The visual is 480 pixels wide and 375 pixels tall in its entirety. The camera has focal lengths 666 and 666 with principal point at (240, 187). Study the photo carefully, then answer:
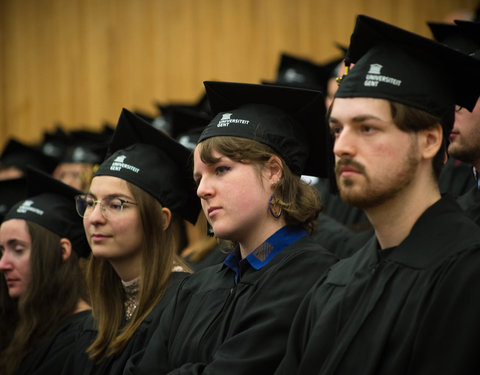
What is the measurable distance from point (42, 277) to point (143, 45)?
5583 millimetres

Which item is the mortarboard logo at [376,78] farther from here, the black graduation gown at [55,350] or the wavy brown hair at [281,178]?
the black graduation gown at [55,350]

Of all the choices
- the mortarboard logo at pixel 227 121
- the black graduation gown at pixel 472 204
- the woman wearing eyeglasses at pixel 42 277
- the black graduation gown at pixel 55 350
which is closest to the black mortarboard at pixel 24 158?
the woman wearing eyeglasses at pixel 42 277

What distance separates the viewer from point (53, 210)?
13.8 feet

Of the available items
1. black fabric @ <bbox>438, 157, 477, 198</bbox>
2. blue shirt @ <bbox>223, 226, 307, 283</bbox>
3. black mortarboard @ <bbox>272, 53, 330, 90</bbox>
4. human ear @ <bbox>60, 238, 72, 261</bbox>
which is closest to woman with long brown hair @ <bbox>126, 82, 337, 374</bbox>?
blue shirt @ <bbox>223, 226, 307, 283</bbox>

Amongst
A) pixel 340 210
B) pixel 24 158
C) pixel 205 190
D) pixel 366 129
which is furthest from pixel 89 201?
pixel 24 158

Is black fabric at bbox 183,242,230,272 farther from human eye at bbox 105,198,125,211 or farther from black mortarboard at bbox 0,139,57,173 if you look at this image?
black mortarboard at bbox 0,139,57,173

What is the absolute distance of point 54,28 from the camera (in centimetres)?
995

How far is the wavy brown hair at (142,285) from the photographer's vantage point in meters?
3.26

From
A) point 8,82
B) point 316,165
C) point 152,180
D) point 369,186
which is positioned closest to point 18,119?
point 8,82

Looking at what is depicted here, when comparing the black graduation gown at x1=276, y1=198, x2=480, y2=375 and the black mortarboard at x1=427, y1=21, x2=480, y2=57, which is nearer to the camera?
the black graduation gown at x1=276, y1=198, x2=480, y2=375

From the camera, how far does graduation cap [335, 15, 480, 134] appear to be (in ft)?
6.35

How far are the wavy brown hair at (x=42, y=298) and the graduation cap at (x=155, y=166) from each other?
84 cm

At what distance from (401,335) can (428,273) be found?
0.59ft

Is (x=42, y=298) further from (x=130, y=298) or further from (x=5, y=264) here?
(x=130, y=298)
